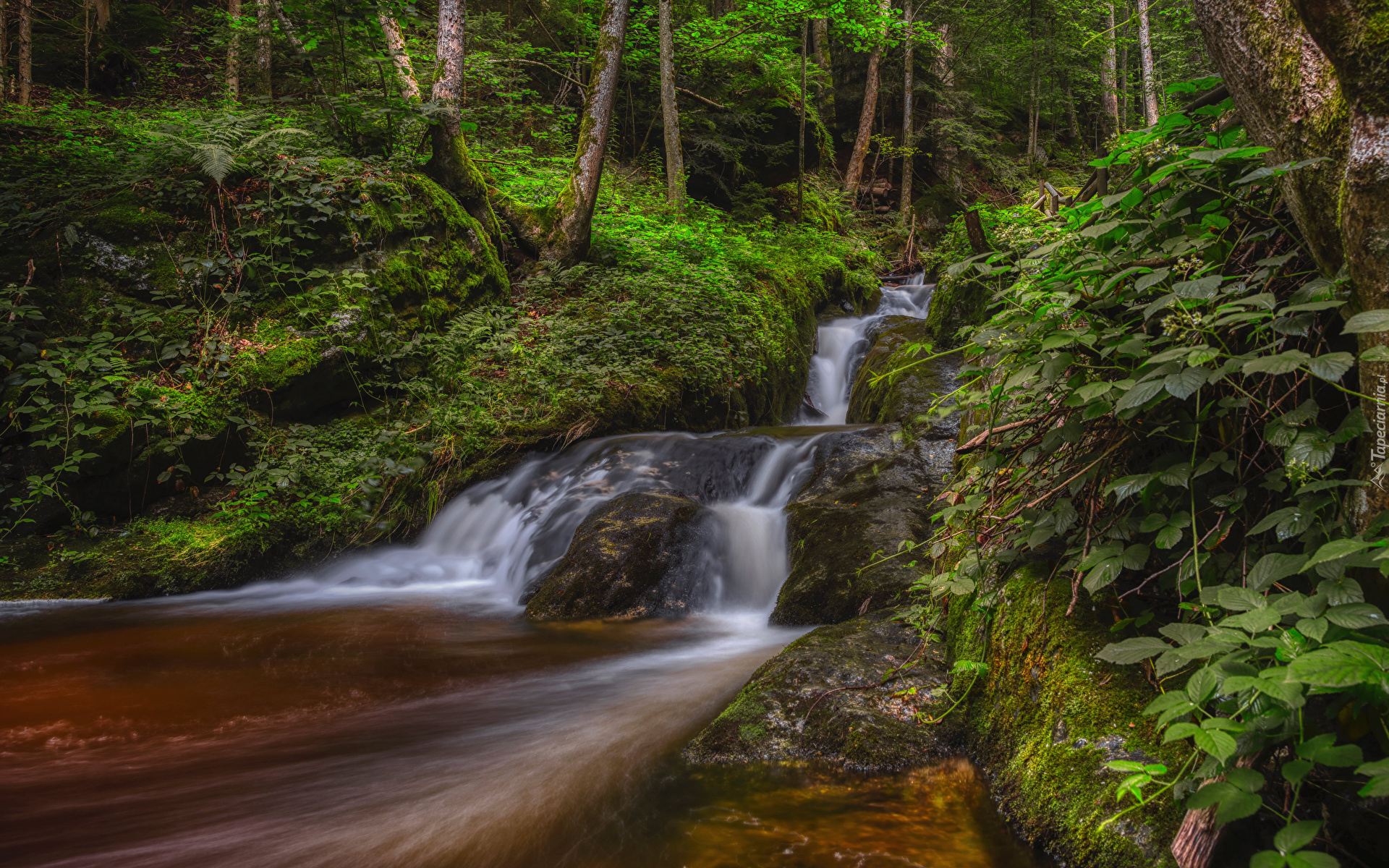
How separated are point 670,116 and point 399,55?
4595mm

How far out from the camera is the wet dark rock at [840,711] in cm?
Answer: 271

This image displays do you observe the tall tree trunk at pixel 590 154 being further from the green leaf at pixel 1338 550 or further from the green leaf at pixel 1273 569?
the green leaf at pixel 1338 550

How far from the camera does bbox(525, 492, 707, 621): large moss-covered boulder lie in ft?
17.2

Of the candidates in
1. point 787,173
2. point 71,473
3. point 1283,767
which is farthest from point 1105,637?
point 787,173

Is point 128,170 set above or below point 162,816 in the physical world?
above

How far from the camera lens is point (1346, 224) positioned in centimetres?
159

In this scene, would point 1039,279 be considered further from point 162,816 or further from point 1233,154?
point 162,816

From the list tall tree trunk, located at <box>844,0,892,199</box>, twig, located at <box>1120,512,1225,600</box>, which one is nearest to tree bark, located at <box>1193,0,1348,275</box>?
twig, located at <box>1120,512,1225,600</box>

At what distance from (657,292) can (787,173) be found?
7.61 metres

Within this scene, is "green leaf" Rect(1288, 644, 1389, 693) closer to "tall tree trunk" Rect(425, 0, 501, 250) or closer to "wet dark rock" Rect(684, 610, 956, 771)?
"wet dark rock" Rect(684, 610, 956, 771)

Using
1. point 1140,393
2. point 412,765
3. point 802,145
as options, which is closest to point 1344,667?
point 1140,393

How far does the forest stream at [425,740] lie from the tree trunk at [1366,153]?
5.26 ft

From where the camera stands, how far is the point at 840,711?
9.42 ft

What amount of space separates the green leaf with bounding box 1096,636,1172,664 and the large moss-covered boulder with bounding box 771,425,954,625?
98.4 inches
